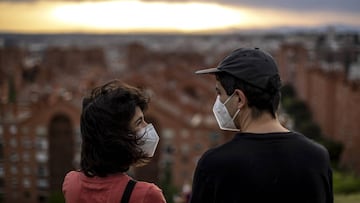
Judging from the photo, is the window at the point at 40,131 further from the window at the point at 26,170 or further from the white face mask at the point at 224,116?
the white face mask at the point at 224,116

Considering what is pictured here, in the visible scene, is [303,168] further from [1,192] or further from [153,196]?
[1,192]

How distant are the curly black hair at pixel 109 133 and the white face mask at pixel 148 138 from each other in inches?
1.0

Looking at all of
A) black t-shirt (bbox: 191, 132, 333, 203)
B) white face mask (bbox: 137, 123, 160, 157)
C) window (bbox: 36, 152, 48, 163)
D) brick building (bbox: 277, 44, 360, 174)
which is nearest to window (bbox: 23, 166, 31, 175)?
window (bbox: 36, 152, 48, 163)

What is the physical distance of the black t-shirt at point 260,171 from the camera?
1.45 metres

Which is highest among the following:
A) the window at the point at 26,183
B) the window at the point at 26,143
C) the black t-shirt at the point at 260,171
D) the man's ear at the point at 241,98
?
the man's ear at the point at 241,98

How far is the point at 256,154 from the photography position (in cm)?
146

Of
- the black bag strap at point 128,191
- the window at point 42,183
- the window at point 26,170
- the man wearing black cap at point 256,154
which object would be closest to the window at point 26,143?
the window at point 26,170

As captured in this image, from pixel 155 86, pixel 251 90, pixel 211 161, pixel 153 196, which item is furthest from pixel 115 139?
pixel 155 86

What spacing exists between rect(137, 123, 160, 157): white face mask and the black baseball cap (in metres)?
0.28

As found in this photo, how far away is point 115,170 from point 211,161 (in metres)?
0.31

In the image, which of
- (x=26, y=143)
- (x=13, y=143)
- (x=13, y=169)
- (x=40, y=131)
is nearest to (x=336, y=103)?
(x=40, y=131)

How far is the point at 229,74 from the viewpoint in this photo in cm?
151

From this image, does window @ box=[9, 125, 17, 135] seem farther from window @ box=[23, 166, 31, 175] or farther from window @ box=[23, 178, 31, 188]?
window @ box=[23, 178, 31, 188]

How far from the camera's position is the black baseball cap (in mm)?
1487
